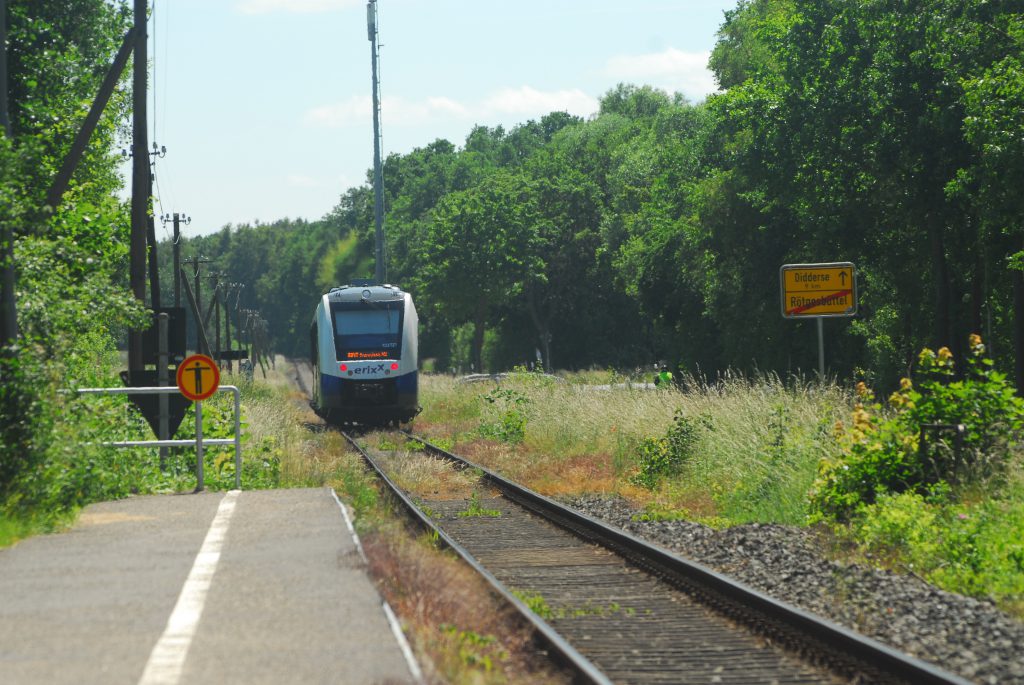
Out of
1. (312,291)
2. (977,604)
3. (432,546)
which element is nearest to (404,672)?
(977,604)

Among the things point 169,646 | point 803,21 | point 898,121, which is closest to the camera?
point 169,646

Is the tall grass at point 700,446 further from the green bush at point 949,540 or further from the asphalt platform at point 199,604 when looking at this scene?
the asphalt platform at point 199,604

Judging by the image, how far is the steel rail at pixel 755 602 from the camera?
6953 millimetres

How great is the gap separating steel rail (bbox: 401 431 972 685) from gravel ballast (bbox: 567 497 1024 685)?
1.11 feet

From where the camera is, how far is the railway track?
725 centimetres

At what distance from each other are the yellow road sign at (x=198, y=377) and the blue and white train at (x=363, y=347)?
57.8 feet

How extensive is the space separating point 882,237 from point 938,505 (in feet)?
96.0

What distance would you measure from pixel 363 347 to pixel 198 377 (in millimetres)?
17816

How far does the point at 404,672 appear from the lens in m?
6.08

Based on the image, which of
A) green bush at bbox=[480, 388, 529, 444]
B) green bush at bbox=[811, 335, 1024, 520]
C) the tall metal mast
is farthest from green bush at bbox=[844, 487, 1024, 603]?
the tall metal mast

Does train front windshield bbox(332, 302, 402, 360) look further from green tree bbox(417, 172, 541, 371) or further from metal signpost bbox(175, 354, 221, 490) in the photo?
green tree bbox(417, 172, 541, 371)

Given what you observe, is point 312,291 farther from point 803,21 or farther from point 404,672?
point 404,672

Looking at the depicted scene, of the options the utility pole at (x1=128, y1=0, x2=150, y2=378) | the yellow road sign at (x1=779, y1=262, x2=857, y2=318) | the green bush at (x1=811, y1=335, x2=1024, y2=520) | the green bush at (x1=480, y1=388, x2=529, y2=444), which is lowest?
the green bush at (x1=480, y1=388, x2=529, y2=444)

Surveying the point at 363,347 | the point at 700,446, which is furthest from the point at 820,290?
the point at 363,347
